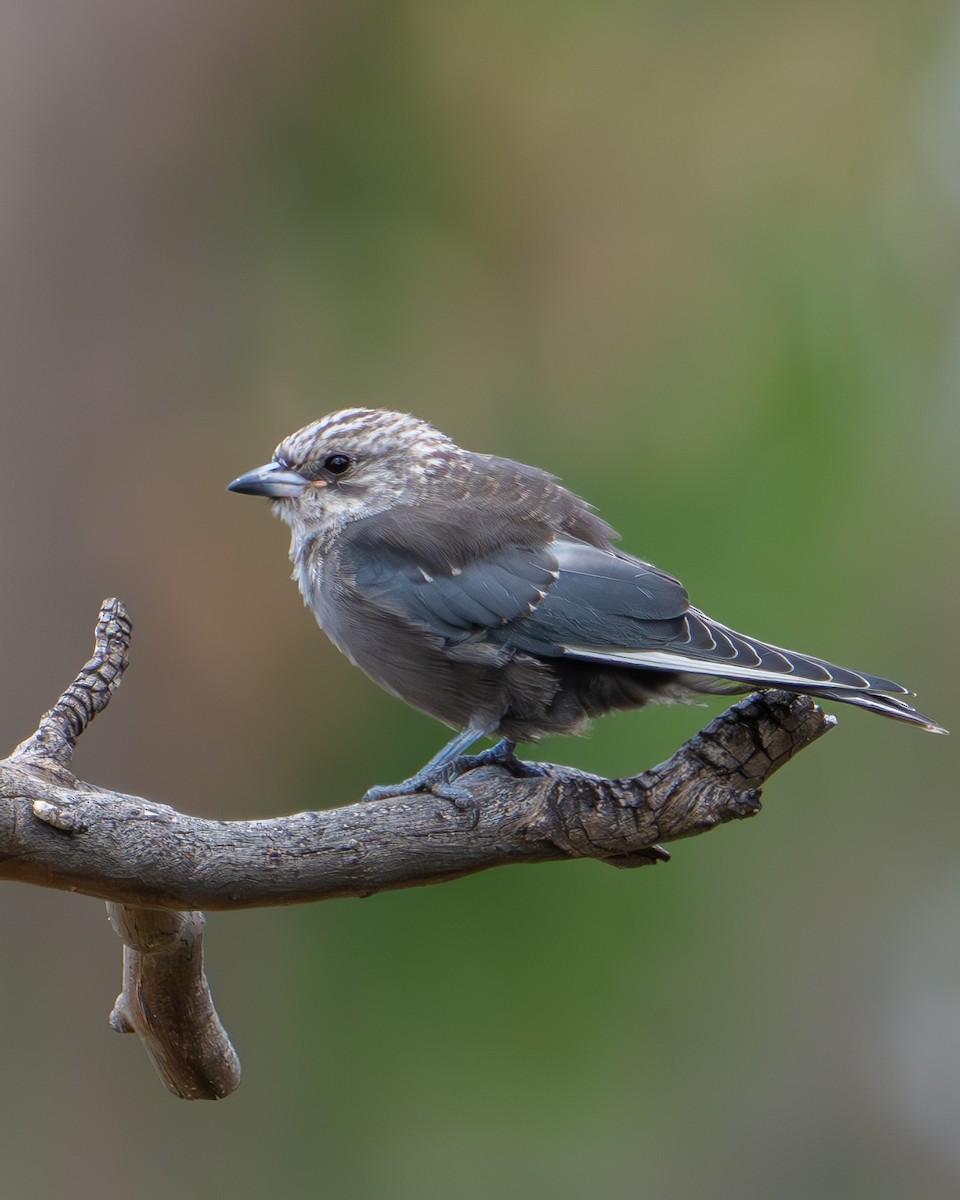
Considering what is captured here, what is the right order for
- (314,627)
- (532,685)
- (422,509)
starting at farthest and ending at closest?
(314,627) → (422,509) → (532,685)

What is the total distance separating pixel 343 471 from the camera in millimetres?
3295

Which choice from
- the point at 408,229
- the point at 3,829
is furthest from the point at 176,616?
the point at 3,829

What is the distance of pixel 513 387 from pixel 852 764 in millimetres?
2333

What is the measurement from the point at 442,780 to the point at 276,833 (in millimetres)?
403

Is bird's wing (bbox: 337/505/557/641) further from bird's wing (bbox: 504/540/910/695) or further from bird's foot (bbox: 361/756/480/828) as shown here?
bird's foot (bbox: 361/756/480/828)

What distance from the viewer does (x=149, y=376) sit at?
5289 millimetres

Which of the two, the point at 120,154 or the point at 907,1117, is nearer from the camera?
the point at 120,154

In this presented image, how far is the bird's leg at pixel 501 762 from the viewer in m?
2.92

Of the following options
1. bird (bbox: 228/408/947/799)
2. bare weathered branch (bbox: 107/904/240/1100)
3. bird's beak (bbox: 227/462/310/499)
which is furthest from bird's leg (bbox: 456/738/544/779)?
bird's beak (bbox: 227/462/310/499)

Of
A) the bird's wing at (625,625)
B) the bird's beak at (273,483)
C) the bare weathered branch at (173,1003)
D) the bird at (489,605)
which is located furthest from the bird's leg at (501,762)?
the bird's beak at (273,483)

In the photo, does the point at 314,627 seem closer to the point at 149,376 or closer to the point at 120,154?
the point at 149,376

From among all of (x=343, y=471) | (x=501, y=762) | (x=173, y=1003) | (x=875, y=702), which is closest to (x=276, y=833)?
(x=173, y=1003)

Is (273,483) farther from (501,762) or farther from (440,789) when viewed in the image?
(440,789)

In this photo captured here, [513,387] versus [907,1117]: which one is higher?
[513,387]
